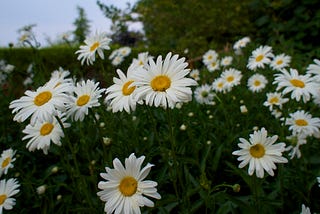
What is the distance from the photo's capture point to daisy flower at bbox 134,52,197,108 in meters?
1.28

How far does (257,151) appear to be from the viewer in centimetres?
149

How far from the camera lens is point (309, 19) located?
6.77 metres

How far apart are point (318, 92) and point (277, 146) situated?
0.69 meters

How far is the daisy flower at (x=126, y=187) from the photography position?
1214 mm

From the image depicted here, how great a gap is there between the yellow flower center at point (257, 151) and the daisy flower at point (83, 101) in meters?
0.78

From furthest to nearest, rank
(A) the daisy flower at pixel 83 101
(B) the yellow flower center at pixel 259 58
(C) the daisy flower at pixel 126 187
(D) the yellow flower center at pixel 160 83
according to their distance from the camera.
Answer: (B) the yellow flower center at pixel 259 58
(A) the daisy flower at pixel 83 101
(D) the yellow flower center at pixel 160 83
(C) the daisy flower at pixel 126 187

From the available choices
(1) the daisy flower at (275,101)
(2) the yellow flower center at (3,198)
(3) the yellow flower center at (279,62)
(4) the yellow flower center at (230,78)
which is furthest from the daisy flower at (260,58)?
(2) the yellow flower center at (3,198)

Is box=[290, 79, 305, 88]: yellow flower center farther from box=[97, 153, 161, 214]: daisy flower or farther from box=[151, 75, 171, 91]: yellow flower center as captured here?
box=[97, 153, 161, 214]: daisy flower

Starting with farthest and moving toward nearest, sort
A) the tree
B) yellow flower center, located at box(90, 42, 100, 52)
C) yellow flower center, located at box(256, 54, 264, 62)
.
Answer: the tree → yellow flower center, located at box(256, 54, 264, 62) → yellow flower center, located at box(90, 42, 100, 52)

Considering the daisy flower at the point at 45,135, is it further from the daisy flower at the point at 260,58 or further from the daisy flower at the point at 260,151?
the daisy flower at the point at 260,58

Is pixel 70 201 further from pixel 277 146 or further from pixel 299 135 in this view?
pixel 299 135

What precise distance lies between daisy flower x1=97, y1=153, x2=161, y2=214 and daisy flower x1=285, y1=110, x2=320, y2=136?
4.01 feet

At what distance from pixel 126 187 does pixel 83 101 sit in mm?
615

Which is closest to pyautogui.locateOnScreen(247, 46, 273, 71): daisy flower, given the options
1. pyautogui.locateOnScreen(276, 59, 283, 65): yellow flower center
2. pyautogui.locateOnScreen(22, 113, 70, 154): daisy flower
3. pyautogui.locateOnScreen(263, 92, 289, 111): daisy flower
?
pyautogui.locateOnScreen(276, 59, 283, 65): yellow flower center
